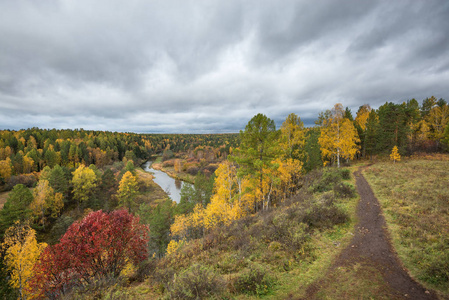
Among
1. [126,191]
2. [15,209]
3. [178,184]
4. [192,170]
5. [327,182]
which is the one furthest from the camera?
[192,170]

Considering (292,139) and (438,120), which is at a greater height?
(438,120)

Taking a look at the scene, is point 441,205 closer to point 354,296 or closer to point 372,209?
point 372,209

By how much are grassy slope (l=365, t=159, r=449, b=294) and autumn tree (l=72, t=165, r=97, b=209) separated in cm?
5736

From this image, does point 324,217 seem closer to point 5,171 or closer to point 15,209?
point 15,209

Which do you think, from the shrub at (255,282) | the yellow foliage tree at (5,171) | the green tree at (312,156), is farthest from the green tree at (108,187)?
the shrub at (255,282)

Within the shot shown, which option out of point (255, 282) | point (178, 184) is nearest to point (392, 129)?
point (255, 282)

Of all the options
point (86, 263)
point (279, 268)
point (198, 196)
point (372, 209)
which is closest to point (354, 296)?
point (279, 268)

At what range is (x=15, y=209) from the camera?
27438 millimetres

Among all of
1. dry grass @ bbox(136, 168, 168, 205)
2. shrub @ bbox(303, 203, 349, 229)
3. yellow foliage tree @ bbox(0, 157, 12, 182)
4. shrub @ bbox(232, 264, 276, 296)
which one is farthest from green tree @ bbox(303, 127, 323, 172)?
yellow foliage tree @ bbox(0, 157, 12, 182)

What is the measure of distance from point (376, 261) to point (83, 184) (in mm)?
59246

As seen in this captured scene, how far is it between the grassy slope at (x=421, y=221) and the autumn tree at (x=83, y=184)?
57356mm

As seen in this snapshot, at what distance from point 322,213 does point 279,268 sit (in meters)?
6.58

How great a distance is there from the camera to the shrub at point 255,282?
705 centimetres

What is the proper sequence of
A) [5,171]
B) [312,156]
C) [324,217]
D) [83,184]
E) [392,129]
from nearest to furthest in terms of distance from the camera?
1. [324,217]
2. [312,156]
3. [392,129]
4. [83,184]
5. [5,171]
